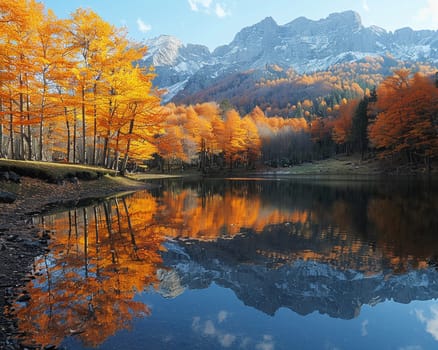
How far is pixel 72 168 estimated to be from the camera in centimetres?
2739

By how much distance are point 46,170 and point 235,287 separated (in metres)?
20.7

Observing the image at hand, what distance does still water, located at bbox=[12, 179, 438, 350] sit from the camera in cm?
566

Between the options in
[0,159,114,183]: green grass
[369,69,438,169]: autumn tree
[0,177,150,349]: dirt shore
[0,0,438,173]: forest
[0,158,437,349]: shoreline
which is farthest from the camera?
[369,69,438,169]: autumn tree

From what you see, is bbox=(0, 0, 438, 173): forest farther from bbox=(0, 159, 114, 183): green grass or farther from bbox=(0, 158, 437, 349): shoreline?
bbox=(0, 158, 437, 349): shoreline

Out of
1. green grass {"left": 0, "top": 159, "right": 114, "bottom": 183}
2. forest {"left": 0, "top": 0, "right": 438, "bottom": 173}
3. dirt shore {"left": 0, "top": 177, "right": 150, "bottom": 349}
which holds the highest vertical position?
forest {"left": 0, "top": 0, "right": 438, "bottom": 173}

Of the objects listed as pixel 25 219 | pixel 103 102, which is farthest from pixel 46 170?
pixel 25 219

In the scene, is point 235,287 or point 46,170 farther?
point 46,170

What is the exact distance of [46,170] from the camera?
78.6 ft

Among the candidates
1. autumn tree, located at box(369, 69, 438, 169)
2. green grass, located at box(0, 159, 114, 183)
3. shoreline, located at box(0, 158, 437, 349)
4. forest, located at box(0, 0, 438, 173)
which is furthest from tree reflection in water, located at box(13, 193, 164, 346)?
autumn tree, located at box(369, 69, 438, 169)

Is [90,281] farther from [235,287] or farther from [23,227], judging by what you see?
[23,227]

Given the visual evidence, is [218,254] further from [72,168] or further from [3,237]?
[72,168]

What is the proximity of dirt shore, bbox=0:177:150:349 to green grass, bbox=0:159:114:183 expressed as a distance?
62 cm

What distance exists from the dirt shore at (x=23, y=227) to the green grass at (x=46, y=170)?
62 centimetres

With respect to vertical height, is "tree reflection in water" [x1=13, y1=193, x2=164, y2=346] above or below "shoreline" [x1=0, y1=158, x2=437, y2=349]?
below
